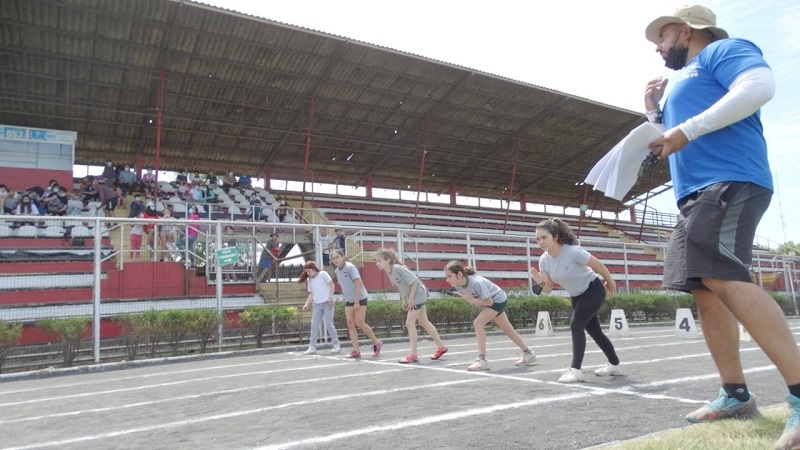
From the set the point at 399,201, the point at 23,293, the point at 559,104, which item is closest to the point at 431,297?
the point at 23,293

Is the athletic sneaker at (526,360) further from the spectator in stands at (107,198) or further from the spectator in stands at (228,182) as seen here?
the spectator in stands at (228,182)

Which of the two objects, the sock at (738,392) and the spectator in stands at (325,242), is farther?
the spectator in stands at (325,242)

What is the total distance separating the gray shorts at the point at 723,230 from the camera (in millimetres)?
2725

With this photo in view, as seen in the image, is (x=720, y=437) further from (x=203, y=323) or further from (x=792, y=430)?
(x=203, y=323)

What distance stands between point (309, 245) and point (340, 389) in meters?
7.96

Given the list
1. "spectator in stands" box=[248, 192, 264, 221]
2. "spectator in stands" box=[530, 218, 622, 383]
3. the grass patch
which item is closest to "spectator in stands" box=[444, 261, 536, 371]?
"spectator in stands" box=[530, 218, 622, 383]

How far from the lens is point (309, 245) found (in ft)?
43.9

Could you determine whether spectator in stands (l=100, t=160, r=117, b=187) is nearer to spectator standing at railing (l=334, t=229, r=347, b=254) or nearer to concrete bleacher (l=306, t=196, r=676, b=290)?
concrete bleacher (l=306, t=196, r=676, b=290)

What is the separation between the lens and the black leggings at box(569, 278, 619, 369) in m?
5.44

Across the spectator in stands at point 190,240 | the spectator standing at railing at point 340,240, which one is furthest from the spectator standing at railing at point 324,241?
the spectator in stands at point 190,240

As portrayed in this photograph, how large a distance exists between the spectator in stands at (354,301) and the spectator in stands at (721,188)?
22.5 ft

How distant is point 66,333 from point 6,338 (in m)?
0.87

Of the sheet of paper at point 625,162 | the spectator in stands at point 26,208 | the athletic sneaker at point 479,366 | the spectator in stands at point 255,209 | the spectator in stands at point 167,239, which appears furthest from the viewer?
the spectator in stands at point 255,209

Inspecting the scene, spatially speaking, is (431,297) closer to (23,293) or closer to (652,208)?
(23,293)
